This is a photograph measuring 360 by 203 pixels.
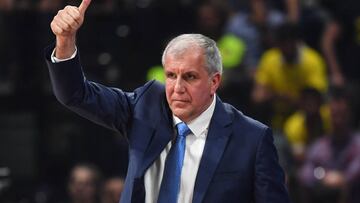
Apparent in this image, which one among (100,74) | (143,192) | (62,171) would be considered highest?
(143,192)

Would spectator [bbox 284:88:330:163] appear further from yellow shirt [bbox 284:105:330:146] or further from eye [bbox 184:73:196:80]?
eye [bbox 184:73:196:80]

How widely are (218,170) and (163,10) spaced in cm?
545

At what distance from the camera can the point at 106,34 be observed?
9.18 m

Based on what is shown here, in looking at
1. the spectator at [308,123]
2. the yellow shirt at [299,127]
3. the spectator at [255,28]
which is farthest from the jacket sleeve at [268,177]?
the spectator at [255,28]

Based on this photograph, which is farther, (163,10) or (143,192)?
(163,10)

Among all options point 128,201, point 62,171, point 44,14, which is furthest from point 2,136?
point 128,201

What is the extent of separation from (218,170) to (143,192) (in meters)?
0.33

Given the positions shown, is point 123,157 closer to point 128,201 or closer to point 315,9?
point 315,9

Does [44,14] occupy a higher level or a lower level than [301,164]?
higher

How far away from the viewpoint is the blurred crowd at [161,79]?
8.07 m

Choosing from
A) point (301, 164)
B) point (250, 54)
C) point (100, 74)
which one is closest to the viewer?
point (301, 164)

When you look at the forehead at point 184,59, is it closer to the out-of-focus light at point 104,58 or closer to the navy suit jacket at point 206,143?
the navy suit jacket at point 206,143

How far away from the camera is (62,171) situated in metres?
8.73

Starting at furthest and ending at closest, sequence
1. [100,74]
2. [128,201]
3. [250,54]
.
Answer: [250,54]
[100,74]
[128,201]
